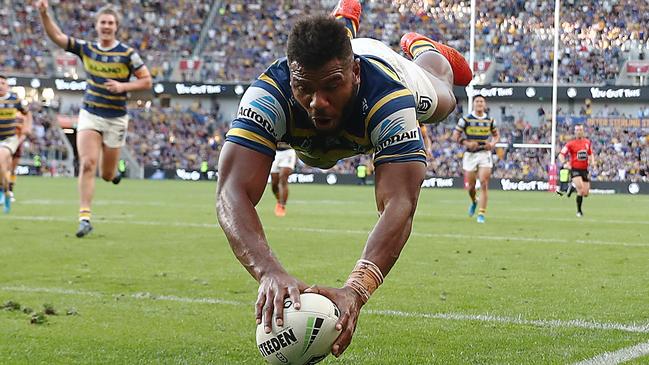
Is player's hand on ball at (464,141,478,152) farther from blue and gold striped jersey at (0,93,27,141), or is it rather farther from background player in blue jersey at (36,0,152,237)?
blue and gold striped jersey at (0,93,27,141)

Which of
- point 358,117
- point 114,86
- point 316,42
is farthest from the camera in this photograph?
point 114,86

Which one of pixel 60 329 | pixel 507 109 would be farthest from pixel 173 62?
pixel 60 329

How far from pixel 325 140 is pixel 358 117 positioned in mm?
316

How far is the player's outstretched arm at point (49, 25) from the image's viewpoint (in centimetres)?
984

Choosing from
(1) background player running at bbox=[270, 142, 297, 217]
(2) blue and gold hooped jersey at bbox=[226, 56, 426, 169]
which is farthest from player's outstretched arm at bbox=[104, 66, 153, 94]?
(2) blue and gold hooped jersey at bbox=[226, 56, 426, 169]

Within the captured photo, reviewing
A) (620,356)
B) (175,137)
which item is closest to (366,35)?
(175,137)

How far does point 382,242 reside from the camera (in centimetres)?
384

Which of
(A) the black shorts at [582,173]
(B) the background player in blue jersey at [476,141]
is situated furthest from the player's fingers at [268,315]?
(A) the black shorts at [582,173]

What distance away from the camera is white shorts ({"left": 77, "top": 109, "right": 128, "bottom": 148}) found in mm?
11633

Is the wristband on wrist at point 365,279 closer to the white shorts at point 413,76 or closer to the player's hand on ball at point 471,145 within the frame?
the white shorts at point 413,76

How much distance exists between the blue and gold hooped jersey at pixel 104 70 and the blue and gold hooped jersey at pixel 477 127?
8089mm

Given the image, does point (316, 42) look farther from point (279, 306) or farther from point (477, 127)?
point (477, 127)

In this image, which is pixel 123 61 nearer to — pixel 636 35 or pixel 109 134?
pixel 109 134

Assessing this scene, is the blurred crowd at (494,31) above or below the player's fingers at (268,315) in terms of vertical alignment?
above
